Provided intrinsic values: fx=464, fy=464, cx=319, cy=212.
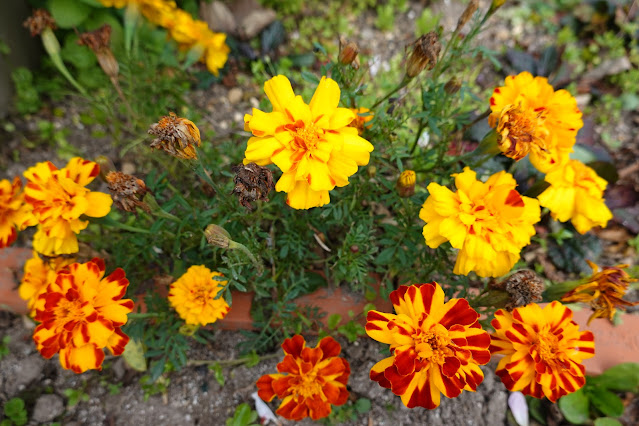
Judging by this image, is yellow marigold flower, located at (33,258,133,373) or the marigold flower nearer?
yellow marigold flower, located at (33,258,133,373)

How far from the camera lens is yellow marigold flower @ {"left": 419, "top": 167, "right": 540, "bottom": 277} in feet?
3.87

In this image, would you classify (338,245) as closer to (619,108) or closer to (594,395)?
(594,395)

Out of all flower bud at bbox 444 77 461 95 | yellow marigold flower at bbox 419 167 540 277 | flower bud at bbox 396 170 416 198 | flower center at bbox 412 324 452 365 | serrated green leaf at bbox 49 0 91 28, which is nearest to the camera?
flower center at bbox 412 324 452 365

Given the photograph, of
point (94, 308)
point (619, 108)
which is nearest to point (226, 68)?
point (94, 308)

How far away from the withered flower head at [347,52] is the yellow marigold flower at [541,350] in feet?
2.67

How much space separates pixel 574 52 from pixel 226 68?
2033mm

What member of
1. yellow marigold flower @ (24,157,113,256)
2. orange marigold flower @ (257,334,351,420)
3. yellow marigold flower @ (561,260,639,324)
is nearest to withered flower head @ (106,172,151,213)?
yellow marigold flower @ (24,157,113,256)

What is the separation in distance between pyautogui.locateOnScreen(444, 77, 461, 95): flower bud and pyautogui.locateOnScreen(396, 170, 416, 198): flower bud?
0.31 metres

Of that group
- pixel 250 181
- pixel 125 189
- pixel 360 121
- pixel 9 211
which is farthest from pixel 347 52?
pixel 9 211

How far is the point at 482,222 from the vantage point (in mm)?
1204

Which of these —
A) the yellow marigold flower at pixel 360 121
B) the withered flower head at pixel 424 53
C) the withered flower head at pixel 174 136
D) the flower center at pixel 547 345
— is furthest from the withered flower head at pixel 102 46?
the flower center at pixel 547 345

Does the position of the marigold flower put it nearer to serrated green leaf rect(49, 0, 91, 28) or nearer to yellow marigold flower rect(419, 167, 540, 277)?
yellow marigold flower rect(419, 167, 540, 277)

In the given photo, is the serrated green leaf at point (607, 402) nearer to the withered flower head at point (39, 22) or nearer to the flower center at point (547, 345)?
the flower center at point (547, 345)

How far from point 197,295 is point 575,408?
146 centimetres
